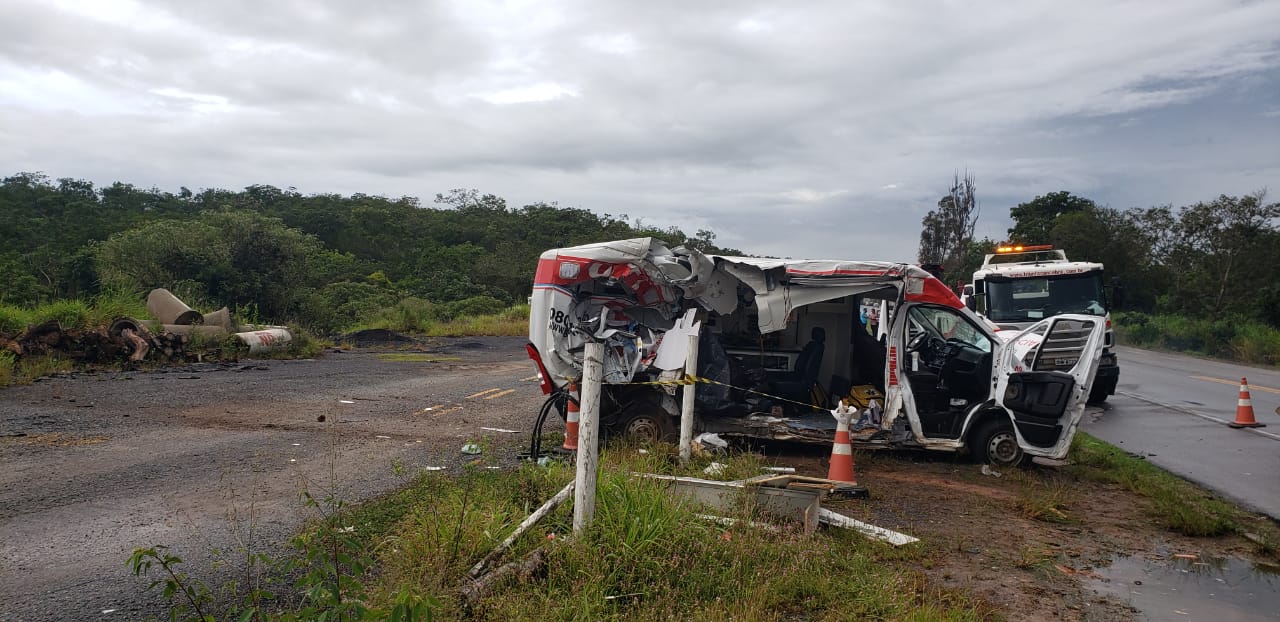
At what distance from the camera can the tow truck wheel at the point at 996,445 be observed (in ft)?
28.4

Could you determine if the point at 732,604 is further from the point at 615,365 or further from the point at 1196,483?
the point at 1196,483

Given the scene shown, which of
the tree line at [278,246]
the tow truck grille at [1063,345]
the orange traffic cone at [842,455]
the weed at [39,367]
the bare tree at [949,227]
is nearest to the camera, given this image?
the orange traffic cone at [842,455]

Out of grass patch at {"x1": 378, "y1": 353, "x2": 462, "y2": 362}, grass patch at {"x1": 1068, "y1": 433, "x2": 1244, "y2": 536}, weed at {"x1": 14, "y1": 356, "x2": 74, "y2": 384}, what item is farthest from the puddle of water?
grass patch at {"x1": 378, "y1": 353, "x2": 462, "y2": 362}

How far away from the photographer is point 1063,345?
8.36 m

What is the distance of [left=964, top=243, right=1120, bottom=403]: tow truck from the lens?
14477 mm

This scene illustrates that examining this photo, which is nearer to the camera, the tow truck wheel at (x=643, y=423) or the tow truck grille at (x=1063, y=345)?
the tow truck grille at (x=1063, y=345)

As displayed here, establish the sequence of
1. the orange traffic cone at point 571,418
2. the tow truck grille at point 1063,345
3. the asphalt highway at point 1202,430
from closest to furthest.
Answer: the orange traffic cone at point 571,418 < the tow truck grille at point 1063,345 < the asphalt highway at point 1202,430

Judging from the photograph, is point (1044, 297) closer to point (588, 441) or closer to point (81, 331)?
point (588, 441)

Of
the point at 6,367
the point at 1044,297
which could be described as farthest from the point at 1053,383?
the point at 6,367

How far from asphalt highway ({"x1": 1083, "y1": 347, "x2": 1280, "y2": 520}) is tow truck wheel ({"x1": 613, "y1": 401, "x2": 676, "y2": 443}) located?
18.4ft

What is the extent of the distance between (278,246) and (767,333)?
73.8 feet

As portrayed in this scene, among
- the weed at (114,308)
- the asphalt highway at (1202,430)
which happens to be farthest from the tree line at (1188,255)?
the weed at (114,308)

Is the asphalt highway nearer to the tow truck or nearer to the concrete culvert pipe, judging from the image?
the tow truck

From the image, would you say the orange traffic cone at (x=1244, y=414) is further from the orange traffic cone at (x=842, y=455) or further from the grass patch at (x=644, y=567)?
the grass patch at (x=644, y=567)
